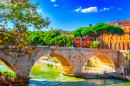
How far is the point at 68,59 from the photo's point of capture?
29.3 metres

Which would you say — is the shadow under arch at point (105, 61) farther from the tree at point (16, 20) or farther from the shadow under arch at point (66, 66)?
the tree at point (16, 20)

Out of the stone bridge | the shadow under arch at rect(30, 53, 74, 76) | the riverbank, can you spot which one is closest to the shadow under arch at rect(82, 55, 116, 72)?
the stone bridge

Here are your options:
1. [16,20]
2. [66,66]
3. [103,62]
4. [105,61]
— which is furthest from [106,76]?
[16,20]

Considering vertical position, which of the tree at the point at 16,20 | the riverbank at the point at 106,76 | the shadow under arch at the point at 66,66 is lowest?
the riverbank at the point at 106,76

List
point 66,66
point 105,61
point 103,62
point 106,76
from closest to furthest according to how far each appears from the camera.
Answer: point 106,76 < point 66,66 < point 105,61 < point 103,62

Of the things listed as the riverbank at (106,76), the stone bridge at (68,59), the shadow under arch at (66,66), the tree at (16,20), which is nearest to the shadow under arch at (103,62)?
the stone bridge at (68,59)

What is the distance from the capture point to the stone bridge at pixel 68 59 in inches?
906

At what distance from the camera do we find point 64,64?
31531mm

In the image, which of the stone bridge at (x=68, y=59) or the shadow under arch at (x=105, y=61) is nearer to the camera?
the stone bridge at (x=68, y=59)

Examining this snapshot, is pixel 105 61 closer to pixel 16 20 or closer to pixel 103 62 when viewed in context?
pixel 103 62

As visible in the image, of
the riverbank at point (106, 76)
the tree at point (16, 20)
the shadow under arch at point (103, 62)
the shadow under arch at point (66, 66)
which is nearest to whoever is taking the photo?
the tree at point (16, 20)

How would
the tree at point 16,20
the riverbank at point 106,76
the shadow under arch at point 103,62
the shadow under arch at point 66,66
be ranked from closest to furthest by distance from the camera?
the tree at point 16,20 < the riverbank at point 106,76 < the shadow under arch at point 66,66 < the shadow under arch at point 103,62

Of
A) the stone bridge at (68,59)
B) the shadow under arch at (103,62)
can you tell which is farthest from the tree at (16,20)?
the shadow under arch at (103,62)

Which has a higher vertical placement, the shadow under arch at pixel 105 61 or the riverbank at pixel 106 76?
the shadow under arch at pixel 105 61
